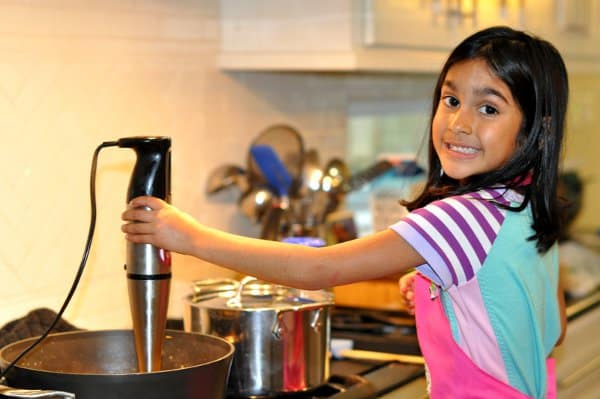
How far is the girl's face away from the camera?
4.58 ft

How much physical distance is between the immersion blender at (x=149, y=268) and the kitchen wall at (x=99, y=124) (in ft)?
1.46

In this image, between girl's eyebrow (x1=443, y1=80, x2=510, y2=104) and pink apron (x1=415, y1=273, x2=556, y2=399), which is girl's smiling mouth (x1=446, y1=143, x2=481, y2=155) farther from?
pink apron (x1=415, y1=273, x2=556, y2=399)

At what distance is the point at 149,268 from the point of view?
126cm

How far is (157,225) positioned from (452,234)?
1.17 feet

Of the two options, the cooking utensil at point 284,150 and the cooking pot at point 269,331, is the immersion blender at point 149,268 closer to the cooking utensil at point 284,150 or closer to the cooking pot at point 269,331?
the cooking pot at point 269,331

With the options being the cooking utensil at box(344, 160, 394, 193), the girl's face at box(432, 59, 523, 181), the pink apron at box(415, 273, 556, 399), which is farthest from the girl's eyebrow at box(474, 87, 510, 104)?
the cooking utensil at box(344, 160, 394, 193)

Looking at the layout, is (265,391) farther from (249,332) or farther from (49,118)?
(49,118)

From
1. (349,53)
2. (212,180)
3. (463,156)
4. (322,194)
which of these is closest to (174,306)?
(212,180)

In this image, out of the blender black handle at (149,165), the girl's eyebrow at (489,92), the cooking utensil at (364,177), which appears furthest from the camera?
the cooking utensil at (364,177)

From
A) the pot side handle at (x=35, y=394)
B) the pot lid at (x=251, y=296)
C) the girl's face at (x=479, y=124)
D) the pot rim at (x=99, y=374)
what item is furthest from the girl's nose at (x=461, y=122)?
the pot side handle at (x=35, y=394)

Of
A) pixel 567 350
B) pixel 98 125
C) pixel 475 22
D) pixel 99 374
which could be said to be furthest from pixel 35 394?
pixel 475 22

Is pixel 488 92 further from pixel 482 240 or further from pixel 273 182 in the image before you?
pixel 273 182

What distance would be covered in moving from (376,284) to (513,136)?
2.82 ft

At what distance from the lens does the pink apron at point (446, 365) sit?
55.0 inches
